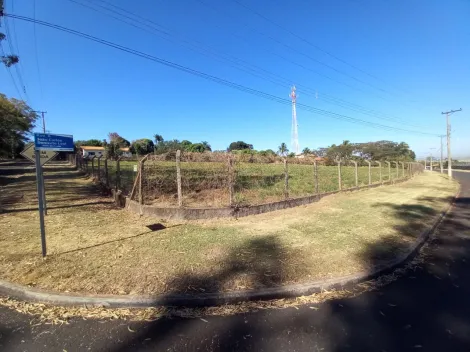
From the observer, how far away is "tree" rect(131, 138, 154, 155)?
8228cm

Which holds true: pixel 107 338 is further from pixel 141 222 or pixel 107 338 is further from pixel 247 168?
pixel 247 168

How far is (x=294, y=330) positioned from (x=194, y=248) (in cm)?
266

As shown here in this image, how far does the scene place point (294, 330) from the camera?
2.92 m

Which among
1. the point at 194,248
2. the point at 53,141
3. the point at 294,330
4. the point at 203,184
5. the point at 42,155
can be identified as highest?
the point at 53,141

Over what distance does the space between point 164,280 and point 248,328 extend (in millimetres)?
1498

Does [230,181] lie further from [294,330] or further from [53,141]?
[294,330]

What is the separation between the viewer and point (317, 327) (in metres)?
2.96

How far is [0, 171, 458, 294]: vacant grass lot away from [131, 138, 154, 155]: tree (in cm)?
7605

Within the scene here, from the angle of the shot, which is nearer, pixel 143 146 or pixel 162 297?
pixel 162 297

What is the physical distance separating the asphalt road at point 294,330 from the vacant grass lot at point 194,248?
605mm

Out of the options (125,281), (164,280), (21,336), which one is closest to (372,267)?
(164,280)

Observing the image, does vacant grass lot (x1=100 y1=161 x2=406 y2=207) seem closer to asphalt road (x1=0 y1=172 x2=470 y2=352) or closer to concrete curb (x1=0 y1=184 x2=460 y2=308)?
concrete curb (x1=0 y1=184 x2=460 y2=308)

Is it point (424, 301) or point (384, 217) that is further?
point (384, 217)

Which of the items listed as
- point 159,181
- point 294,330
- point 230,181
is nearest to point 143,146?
point 159,181
